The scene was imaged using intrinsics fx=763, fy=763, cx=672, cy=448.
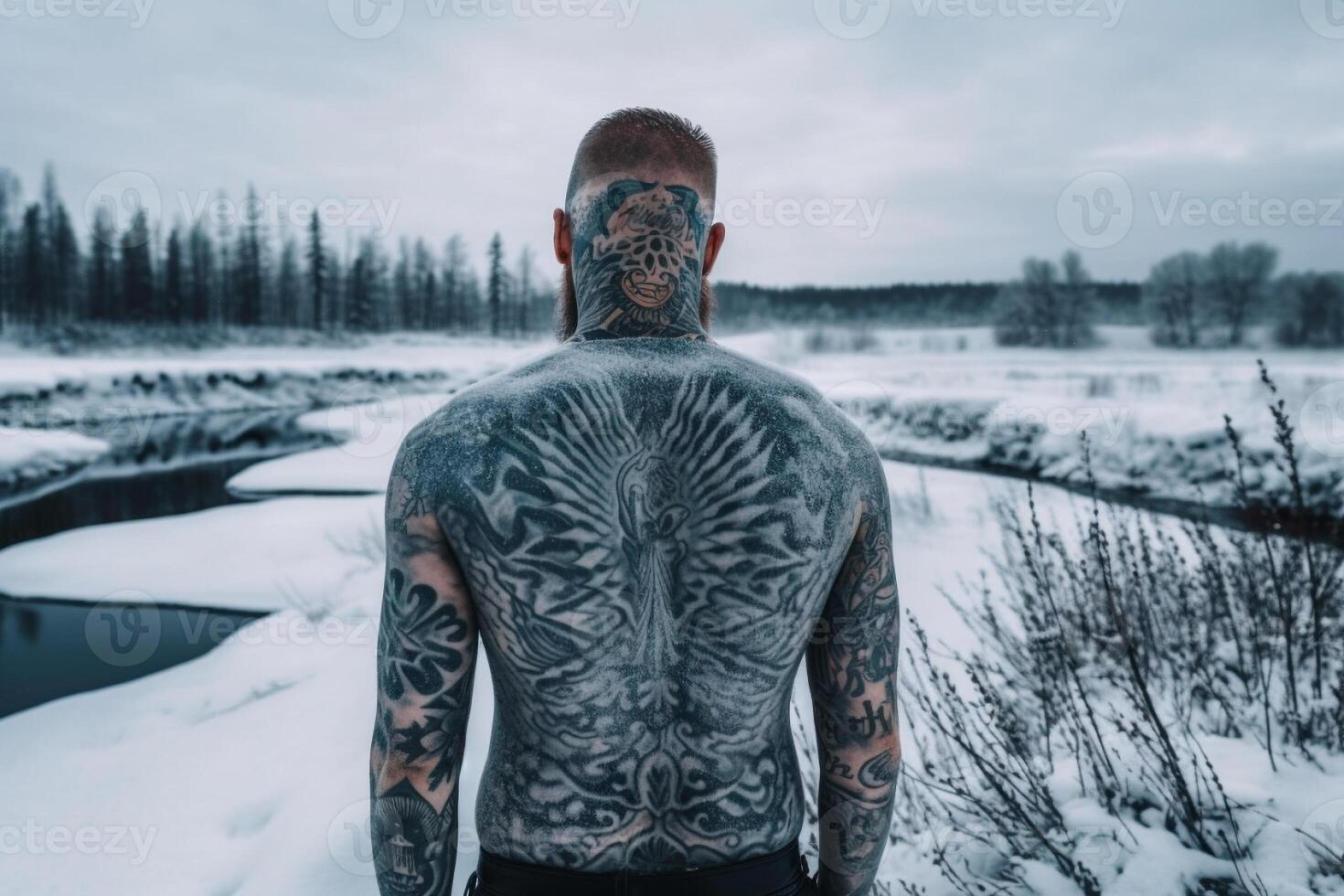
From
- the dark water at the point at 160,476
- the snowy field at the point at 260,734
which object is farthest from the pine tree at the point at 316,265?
the snowy field at the point at 260,734

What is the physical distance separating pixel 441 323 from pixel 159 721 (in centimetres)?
7356

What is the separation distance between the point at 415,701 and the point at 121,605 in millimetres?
7727

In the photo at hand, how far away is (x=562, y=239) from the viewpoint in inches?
70.4

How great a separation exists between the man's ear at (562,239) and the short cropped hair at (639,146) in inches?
3.5

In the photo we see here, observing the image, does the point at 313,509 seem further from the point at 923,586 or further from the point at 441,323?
the point at 441,323

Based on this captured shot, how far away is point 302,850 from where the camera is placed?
3.35 metres

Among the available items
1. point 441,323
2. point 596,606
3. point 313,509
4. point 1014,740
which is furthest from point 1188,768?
point 441,323

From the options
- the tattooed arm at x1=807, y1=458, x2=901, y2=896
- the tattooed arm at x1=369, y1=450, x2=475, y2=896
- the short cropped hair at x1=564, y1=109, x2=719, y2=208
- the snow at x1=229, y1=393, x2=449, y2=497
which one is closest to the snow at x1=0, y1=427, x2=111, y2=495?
the snow at x1=229, y1=393, x2=449, y2=497

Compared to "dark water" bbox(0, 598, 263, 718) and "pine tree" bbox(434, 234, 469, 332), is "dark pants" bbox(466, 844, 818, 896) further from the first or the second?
"pine tree" bbox(434, 234, 469, 332)

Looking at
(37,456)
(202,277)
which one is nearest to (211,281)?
(202,277)

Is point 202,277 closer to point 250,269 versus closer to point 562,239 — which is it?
point 250,269

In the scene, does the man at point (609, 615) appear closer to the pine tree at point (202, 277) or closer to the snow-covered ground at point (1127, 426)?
the snow-covered ground at point (1127, 426)

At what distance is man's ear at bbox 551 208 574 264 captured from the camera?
1750 mm

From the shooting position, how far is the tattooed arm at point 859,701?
61.6 inches
